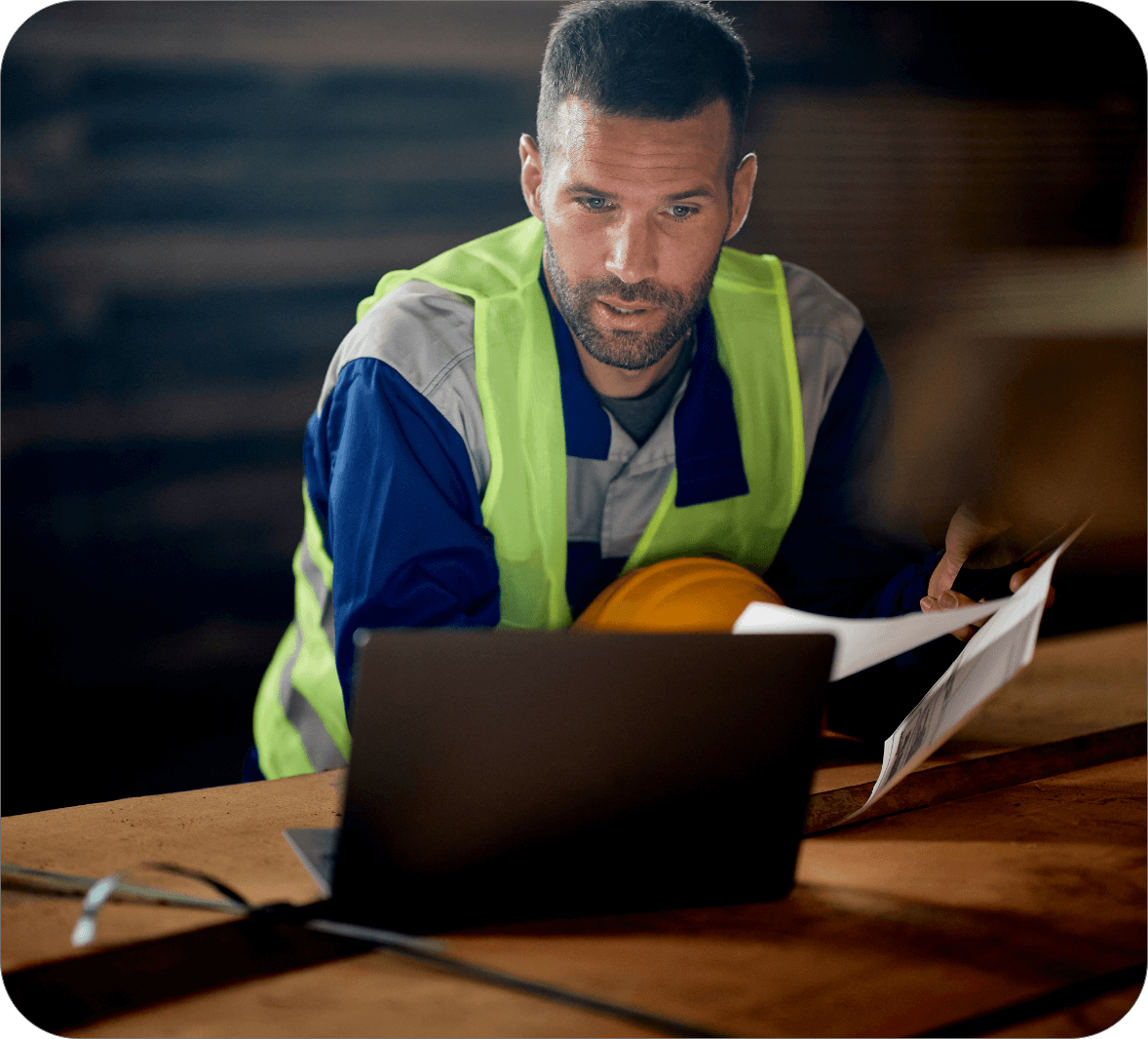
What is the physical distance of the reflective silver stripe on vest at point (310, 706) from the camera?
1374 millimetres

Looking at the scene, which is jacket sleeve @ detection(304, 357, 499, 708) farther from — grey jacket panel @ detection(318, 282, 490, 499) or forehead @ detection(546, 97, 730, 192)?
forehead @ detection(546, 97, 730, 192)

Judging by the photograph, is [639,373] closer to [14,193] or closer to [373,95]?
[373,95]

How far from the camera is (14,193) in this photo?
143 cm

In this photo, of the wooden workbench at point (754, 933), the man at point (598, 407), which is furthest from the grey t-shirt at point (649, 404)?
the wooden workbench at point (754, 933)

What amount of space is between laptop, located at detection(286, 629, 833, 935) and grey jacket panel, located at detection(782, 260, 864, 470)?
0.80 m

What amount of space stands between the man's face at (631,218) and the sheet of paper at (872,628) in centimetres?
60

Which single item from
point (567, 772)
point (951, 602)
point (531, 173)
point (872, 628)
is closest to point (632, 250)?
point (531, 173)

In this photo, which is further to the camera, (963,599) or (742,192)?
(742,192)

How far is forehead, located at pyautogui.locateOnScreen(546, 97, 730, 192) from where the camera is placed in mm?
1255

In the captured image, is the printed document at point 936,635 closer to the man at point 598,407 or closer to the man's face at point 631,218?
the man at point 598,407

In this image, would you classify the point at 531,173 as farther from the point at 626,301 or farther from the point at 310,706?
the point at 310,706

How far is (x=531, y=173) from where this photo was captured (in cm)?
138

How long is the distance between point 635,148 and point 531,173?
18 centimetres

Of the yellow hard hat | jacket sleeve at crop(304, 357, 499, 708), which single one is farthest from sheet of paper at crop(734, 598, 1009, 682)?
jacket sleeve at crop(304, 357, 499, 708)
